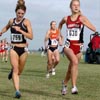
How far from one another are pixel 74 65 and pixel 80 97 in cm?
78

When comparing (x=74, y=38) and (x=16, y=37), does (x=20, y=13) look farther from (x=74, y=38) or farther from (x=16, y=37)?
(x=74, y=38)

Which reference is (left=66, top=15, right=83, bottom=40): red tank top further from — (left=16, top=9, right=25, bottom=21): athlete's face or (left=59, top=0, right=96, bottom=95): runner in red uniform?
(left=16, top=9, right=25, bottom=21): athlete's face

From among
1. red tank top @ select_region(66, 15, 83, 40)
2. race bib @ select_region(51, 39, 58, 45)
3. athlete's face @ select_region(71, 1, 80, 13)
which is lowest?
race bib @ select_region(51, 39, 58, 45)

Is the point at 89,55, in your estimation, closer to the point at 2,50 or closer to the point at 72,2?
the point at 2,50

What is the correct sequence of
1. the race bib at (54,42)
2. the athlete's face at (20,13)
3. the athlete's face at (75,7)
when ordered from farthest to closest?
the race bib at (54,42)
the athlete's face at (75,7)
the athlete's face at (20,13)

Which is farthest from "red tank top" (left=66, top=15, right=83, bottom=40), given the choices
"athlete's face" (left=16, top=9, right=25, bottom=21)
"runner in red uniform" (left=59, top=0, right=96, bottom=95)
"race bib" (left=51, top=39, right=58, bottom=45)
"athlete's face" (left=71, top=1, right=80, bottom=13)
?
"race bib" (left=51, top=39, right=58, bottom=45)

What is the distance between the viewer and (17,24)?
9.78 meters

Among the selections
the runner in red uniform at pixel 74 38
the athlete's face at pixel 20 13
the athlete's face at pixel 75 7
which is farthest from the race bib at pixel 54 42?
the athlete's face at pixel 20 13

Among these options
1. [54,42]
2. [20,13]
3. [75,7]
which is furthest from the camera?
[54,42]

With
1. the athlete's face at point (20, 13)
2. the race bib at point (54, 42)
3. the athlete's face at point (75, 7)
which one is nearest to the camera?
the athlete's face at point (20, 13)

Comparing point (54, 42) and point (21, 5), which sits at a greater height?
point (21, 5)

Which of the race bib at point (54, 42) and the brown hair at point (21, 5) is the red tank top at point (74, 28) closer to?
the brown hair at point (21, 5)

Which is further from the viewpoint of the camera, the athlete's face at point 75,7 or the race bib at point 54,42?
the race bib at point 54,42

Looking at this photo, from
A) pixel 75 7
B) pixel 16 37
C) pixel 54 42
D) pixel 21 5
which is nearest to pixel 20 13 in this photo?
pixel 21 5
